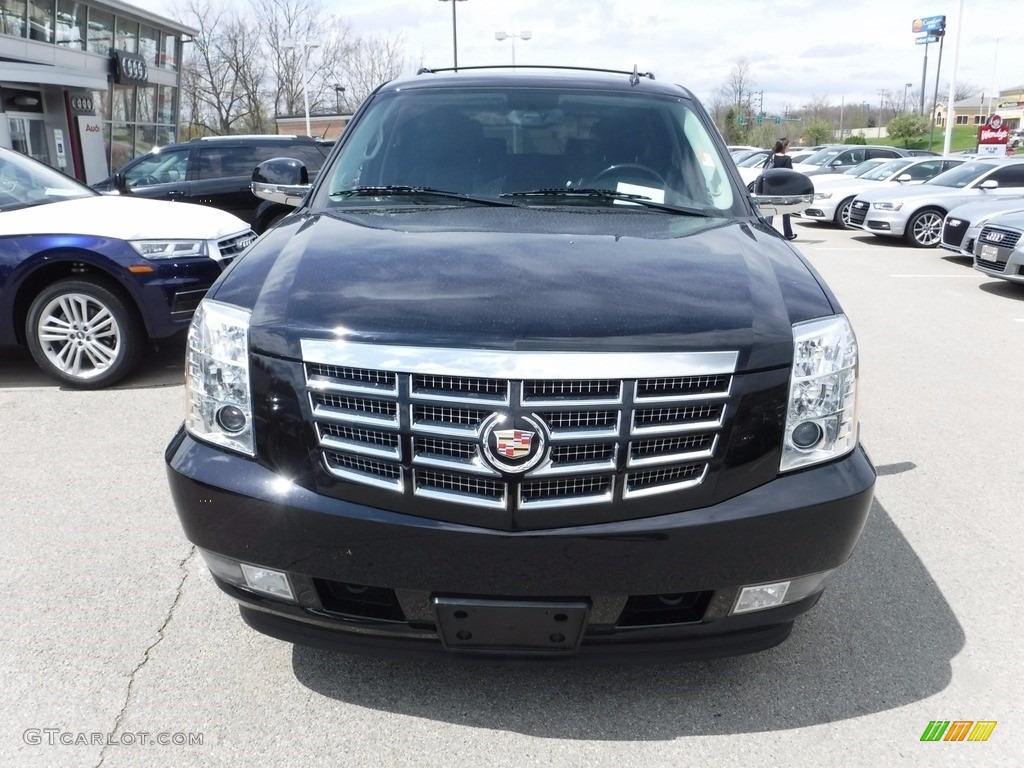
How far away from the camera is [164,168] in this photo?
11.7 meters

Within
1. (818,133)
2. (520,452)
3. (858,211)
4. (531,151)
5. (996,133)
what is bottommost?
(858,211)

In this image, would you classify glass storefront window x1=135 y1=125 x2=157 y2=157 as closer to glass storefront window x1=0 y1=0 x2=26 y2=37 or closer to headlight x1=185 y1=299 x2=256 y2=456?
glass storefront window x1=0 y1=0 x2=26 y2=37

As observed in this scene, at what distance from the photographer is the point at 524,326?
2.24 meters

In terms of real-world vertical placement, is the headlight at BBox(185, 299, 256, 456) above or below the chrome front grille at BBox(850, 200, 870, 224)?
above

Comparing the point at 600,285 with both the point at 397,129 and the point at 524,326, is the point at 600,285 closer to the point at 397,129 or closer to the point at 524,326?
the point at 524,326

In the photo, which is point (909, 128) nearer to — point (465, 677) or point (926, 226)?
point (926, 226)

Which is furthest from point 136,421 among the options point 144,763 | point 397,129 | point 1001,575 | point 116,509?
point 1001,575

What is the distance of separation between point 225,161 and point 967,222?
1025 centimetres

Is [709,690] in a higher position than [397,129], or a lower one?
lower

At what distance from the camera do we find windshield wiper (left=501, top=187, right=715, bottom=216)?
3395 mm

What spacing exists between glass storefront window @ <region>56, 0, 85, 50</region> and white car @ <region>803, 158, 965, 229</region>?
79.2 feet

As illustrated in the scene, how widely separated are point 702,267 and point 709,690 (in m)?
1.30

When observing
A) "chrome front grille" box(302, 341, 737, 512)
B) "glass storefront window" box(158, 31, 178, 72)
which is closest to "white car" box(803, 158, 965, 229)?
"chrome front grille" box(302, 341, 737, 512)

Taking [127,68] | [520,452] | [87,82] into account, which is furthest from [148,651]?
[127,68]
